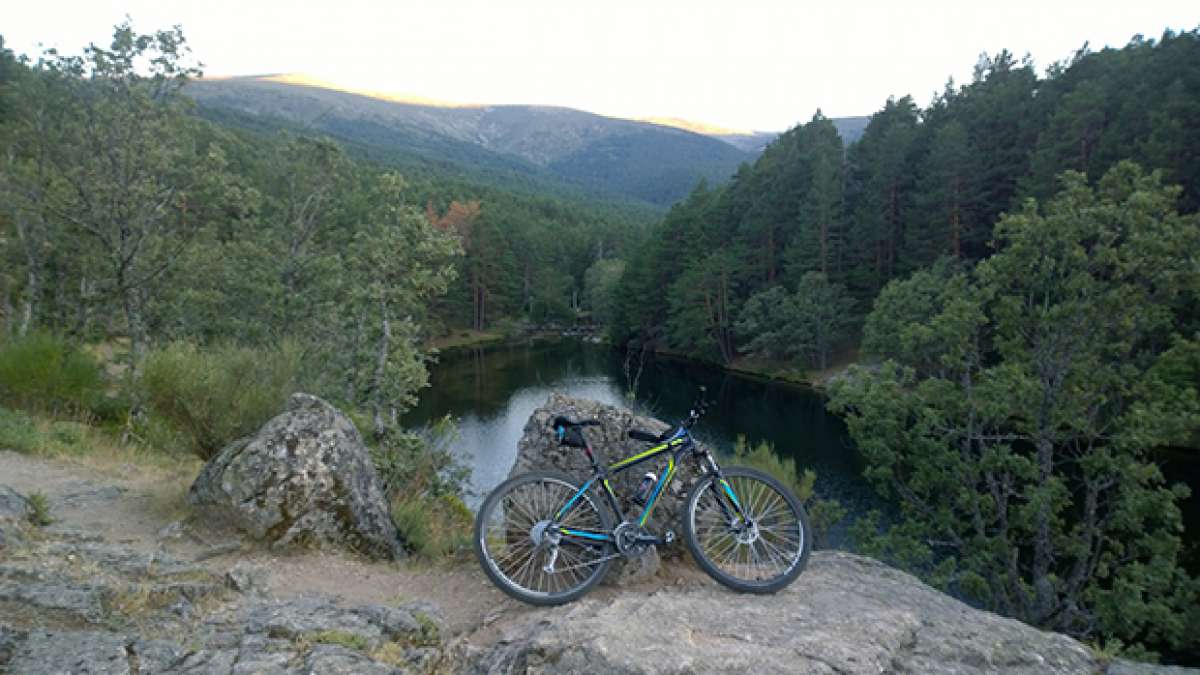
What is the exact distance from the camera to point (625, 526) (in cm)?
448

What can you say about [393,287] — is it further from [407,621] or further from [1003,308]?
[1003,308]

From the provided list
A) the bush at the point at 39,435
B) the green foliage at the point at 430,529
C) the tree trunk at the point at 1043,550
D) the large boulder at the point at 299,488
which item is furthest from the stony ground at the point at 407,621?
the tree trunk at the point at 1043,550

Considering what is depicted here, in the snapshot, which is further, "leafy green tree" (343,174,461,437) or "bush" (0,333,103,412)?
"leafy green tree" (343,174,461,437)

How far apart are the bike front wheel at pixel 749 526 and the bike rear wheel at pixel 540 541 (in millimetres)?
713

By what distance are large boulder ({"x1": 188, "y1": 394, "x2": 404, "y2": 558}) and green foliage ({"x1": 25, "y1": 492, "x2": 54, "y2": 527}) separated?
3.54 feet

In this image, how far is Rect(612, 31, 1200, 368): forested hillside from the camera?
35.7 meters

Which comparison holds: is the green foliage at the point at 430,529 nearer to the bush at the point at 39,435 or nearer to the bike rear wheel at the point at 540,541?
the bike rear wheel at the point at 540,541

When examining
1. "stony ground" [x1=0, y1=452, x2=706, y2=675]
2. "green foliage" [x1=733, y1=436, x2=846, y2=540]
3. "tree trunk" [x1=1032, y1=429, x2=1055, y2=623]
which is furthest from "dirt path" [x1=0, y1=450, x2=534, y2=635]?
"tree trunk" [x1=1032, y1=429, x2=1055, y2=623]

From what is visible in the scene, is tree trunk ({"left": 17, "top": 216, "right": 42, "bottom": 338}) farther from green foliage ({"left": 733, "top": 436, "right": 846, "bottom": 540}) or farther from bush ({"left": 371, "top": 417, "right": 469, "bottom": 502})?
green foliage ({"left": 733, "top": 436, "right": 846, "bottom": 540})

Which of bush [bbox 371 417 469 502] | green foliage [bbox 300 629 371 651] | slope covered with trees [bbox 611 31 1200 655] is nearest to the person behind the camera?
green foliage [bbox 300 629 371 651]

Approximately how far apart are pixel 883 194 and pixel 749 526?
175 ft

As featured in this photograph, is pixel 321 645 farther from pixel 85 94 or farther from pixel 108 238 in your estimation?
pixel 85 94

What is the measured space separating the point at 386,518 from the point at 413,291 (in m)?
13.2

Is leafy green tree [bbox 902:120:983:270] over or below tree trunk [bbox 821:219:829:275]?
over
